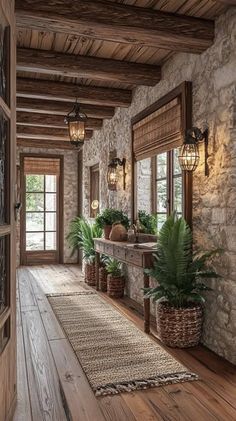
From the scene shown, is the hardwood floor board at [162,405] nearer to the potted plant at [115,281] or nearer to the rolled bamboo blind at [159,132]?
the rolled bamboo blind at [159,132]

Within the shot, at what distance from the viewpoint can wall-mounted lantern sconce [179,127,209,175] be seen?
10.3 ft

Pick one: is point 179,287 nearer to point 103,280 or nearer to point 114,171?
point 103,280

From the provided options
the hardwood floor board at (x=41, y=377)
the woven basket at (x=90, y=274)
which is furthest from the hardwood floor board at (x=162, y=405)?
the woven basket at (x=90, y=274)

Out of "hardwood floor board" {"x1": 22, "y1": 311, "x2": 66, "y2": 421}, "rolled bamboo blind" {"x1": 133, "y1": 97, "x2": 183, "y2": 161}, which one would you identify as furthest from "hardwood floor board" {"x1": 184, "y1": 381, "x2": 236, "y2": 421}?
"rolled bamboo blind" {"x1": 133, "y1": 97, "x2": 183, "y2": 161}

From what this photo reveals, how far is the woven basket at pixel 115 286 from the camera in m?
4.96

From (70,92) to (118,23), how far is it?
191cm

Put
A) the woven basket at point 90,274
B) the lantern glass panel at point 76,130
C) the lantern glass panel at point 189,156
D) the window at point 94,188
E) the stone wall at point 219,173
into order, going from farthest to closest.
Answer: the window at point 94,188, the woven basket at point 90,274, the lantern glass panel at point 76,130, the lantern glass panel at point 189,156, the stone wall at point 219,173

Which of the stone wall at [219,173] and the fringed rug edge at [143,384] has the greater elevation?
the stone wall at [219,173]

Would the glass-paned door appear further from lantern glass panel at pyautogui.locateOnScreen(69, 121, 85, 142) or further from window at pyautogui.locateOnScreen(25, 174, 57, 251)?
lantern glass panel at pyautogui.locateOnScreen(69, 121, 85, 142)

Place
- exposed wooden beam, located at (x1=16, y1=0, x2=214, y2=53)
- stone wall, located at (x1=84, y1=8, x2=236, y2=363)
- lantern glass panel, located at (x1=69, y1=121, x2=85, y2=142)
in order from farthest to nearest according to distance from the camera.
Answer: lantern glass panel, located at (x1=69, y1=121, x2=85, y2=142), stone wall, located at (x1=84, y1=8, x2=236, y2=363), exposed wooden beam, located at (x1=16, y1=0, x2=214, y2=53)

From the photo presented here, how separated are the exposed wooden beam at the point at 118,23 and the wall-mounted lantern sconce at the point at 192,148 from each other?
2.36ft

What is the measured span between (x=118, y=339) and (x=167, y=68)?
2795 mm

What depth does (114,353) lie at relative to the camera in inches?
117

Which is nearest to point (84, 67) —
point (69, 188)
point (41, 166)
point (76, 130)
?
point (76, 130)
